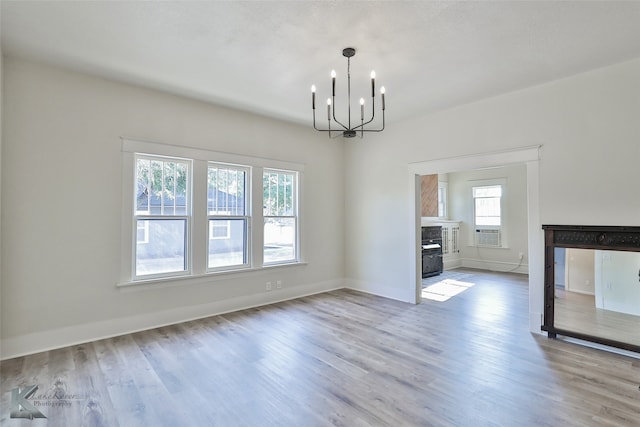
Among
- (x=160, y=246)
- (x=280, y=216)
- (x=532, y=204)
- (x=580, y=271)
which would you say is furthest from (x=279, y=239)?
(x=580, y=271)

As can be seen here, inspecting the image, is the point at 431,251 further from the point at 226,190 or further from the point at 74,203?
the point at 74,203

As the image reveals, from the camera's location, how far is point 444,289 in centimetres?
592

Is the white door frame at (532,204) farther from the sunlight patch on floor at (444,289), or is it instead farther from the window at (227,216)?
the window at (227,216)

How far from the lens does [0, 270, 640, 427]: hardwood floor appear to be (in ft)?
7.17

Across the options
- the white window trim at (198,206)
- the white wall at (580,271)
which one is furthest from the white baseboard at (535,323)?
the white window trim at (198,206)

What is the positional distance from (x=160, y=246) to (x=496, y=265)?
7582 millimetres

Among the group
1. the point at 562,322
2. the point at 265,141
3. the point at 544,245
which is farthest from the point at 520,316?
the point at 265,141

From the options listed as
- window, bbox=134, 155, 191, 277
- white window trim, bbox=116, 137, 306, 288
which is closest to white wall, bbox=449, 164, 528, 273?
white window trim, bbox=116, 137, 306, 288

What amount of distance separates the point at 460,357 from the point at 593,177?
7.92ft

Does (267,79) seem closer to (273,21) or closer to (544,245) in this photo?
(273,21)

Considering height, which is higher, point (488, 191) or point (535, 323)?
point (488, 191)

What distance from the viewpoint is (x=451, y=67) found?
333 cm

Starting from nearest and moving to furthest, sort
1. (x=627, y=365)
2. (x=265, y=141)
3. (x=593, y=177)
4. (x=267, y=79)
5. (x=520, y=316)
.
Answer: (x=627, y=365) < (x=593, y=177) < (x=267, y=79) < (x=520, y=316) < (x=265, y=141)

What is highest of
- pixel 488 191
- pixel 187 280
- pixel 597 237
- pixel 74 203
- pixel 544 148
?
pixel 544 148
